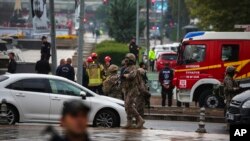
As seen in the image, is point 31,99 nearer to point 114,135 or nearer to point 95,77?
point 114,135

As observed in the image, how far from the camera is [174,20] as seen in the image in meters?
105

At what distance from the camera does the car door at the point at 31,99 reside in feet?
65.5

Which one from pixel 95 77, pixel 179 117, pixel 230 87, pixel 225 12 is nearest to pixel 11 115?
pixel 230 87

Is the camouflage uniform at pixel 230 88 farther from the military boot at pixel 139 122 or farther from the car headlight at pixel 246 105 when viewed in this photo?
the military boot at pixel 139 122

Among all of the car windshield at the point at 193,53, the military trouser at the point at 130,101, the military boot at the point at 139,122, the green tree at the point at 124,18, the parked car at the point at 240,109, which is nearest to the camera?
the parked car at the point at 240,109

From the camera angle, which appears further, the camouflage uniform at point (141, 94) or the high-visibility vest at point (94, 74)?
the high-visibility vest at point (94, 74)

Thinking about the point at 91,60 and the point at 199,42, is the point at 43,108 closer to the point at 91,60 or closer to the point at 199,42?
the point at 91,60

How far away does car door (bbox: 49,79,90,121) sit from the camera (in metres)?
20.0

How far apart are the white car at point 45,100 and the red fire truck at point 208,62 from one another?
802cm

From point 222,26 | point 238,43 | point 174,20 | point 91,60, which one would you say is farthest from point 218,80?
point 174,20

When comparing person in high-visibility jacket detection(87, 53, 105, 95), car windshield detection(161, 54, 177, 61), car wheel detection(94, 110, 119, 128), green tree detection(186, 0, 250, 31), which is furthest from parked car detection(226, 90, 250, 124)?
car windshield detection(161, 54, 177, 61)

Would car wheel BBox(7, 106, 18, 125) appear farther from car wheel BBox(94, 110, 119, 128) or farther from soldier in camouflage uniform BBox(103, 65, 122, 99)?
soldier in camouflage uniform BBox(103, 65, 122, 99)

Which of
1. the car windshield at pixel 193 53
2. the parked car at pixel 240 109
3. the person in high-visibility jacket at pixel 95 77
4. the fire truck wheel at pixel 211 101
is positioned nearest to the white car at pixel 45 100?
the parked car at pixel 240 109

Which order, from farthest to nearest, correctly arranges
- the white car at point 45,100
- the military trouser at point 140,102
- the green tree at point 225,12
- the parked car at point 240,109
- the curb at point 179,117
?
the green tree at point 225,12 < the curb at point 179,117 < the military trouser at point 140,102 < the white car at point 45,100 < the parked car at point 240,109
